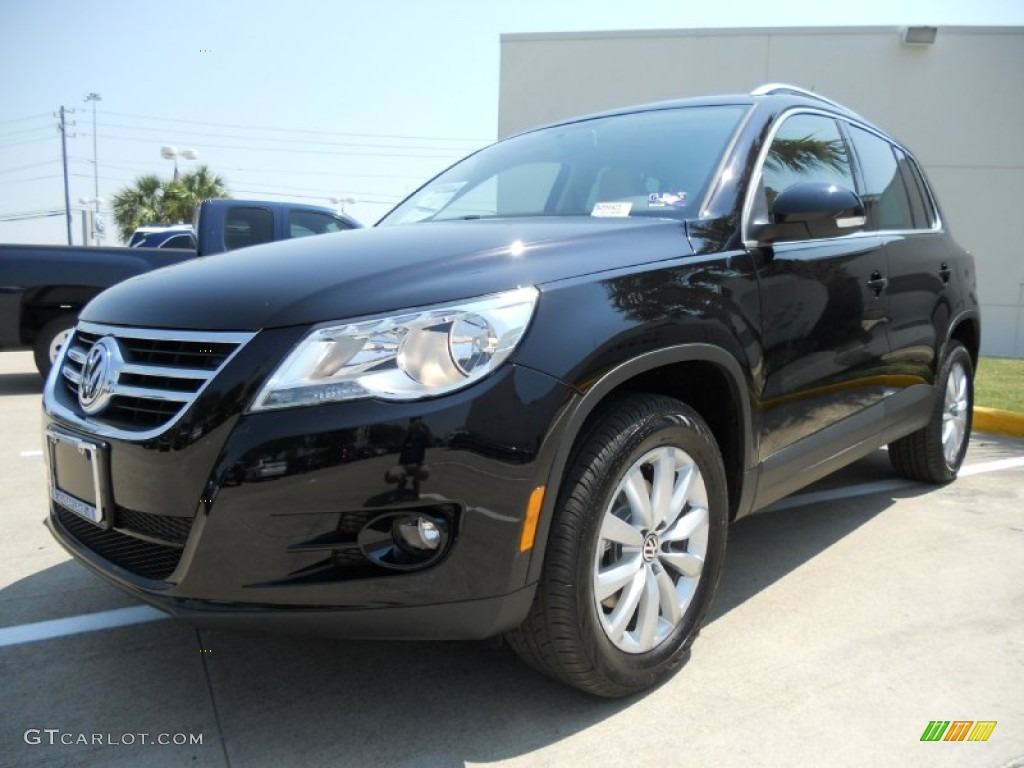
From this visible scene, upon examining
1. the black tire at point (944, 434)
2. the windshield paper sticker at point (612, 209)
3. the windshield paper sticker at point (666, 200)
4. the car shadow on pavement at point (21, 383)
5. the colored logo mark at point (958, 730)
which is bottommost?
the car shadow on pavement at point (21, 383)

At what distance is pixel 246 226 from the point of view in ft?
25.2

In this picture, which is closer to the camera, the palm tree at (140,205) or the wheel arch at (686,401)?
the wheel arch at (686,401)

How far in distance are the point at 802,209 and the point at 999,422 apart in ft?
14.8

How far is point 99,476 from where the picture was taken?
203cm

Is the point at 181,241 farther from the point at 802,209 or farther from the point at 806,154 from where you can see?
the point at 802,209

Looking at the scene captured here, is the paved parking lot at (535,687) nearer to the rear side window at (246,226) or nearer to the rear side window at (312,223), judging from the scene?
the rear side window at (246,226)

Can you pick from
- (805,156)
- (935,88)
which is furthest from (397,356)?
(935,88)

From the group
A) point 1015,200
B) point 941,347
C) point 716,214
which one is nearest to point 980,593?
point 941,347

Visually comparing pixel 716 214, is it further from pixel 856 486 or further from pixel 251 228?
pixel 251 228

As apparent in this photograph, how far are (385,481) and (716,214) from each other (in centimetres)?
143

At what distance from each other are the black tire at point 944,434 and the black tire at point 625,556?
2.29 meters

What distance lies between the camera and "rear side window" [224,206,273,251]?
7.65 m

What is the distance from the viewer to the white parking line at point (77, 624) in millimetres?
2605

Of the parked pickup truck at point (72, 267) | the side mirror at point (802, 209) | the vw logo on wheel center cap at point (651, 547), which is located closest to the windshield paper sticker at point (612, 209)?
the side mirror at point (802, 209)
